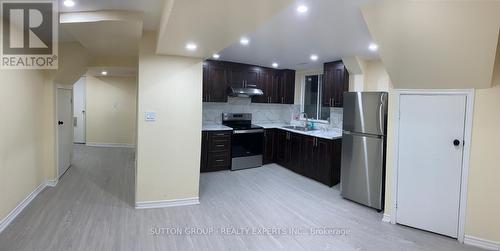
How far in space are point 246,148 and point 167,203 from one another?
224 cm

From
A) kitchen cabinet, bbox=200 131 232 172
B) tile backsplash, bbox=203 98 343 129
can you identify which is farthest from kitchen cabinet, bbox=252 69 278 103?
kitchen cabinet, bbox=200 131 232 172

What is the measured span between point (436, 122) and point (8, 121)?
4.72m

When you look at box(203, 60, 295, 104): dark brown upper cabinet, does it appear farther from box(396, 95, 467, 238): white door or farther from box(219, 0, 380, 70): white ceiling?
box(396, 95, 467, 238): white door

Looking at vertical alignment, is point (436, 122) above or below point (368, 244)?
above

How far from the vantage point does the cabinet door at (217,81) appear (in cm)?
518

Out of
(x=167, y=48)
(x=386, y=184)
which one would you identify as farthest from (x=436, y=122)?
(x=167, y=48)

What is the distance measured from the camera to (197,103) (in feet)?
11.6

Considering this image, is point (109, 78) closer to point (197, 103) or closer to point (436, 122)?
point (197, 103)

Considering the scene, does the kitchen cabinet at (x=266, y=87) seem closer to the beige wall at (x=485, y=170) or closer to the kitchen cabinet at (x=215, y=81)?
the kitchen cabinet at (x=215, y=81)

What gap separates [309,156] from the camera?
482cm

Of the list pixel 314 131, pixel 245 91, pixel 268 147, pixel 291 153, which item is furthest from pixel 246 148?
pixel 314 131

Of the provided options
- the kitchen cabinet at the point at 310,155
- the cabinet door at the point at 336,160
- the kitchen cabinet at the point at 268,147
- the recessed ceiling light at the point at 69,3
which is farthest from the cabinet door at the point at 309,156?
the recessed ceiling light at the point at 69,3

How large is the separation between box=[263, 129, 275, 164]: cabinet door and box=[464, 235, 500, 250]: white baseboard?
359cm

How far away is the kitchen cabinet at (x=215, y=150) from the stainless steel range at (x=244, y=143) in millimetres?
132
